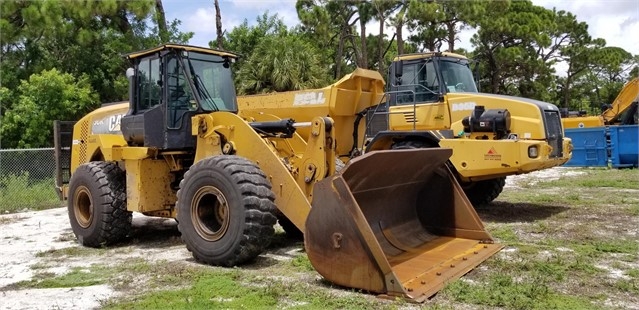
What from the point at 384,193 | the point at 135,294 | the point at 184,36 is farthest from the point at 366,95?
the point at 184,36

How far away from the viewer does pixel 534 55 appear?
33.9 meters

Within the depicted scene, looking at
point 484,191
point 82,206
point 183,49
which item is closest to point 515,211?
point 484,191

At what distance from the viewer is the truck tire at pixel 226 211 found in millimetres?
5977

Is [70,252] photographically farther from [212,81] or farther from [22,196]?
[22,196]

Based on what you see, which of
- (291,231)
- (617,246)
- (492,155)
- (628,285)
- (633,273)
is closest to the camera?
(628,285)

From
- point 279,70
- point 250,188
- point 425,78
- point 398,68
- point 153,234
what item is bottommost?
point 153,234

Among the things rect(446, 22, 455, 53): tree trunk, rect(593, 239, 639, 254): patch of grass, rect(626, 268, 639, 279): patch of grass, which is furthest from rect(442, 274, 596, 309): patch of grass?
rect(446, 22, 455, 53): tree trunk

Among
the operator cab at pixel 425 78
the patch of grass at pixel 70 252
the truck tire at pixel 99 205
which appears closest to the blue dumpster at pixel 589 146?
the operator cab at pixel 425 78

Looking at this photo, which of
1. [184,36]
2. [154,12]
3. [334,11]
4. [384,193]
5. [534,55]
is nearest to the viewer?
[384,193]

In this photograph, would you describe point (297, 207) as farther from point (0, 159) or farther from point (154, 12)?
point (154, 12)

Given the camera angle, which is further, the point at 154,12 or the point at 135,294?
the point at 154,12

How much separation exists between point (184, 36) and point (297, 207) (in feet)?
62.1

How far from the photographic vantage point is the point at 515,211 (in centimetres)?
1017

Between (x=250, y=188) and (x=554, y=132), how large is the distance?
569cm
